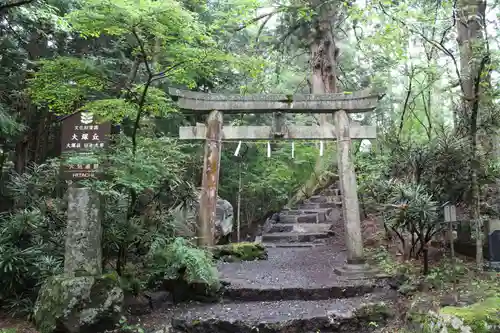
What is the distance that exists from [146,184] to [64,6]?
5753 mm

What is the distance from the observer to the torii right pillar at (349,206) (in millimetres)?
7008

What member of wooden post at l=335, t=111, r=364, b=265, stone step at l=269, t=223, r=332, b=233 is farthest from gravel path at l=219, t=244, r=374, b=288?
stone step at l=269, t=223, r=332, b=233

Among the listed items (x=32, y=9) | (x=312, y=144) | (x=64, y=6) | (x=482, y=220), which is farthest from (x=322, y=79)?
(x=32, y=9)

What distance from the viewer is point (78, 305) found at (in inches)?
175

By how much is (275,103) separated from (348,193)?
8.17ft

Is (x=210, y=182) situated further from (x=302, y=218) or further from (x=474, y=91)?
(x=302, y=218)

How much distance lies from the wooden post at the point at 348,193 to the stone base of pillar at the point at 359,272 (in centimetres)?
15

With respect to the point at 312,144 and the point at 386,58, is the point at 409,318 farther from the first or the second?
the point at 312,144

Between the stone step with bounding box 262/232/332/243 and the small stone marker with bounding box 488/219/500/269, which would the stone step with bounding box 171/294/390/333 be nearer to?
the small stone marker with bounding box 488/219/500/269

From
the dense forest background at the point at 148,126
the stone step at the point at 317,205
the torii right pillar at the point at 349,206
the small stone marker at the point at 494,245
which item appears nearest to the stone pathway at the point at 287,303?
the torii right pillar at the point at 349,206

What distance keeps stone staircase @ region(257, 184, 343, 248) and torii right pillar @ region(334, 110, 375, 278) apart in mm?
3848

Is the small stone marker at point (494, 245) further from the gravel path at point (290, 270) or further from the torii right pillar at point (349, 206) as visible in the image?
the gravel path at point (290, 270)

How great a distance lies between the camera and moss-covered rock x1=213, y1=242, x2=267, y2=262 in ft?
29.3

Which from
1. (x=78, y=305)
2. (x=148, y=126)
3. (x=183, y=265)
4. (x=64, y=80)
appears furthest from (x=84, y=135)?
(x=148, y=126)
